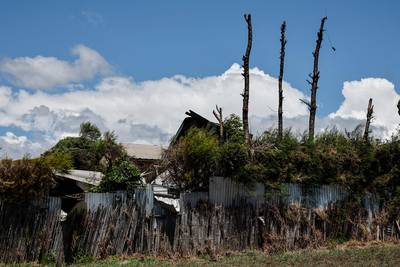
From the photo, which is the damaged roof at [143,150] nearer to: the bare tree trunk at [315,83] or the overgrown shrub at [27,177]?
the bare tree trunk at [315,83]

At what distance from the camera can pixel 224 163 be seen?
15023 millimetres

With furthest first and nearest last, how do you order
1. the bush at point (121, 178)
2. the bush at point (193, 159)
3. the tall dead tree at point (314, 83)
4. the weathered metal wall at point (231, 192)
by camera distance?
the tall dead tree at point (314, 83), the weathered metal wall at point (231, 192), the bush at point (193, 159), the bush at point (121, 178)

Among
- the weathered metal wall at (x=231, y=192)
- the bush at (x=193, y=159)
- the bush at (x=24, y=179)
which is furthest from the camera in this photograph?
the weathered metal wall at (x=231, y=192)

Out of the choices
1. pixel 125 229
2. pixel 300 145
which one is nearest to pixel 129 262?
pixel 125 229

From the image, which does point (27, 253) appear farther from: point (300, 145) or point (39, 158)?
point (300, 145)

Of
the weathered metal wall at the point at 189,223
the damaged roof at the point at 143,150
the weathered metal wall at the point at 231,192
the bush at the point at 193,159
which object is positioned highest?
the damaged roof at the point at 143,150

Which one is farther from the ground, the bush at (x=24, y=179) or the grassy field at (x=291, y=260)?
the bush at (x=24, y=179)

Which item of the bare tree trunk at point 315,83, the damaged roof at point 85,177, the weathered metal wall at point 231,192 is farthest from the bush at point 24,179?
the bare tree trunk at point 315,83

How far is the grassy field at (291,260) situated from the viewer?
12.8 m

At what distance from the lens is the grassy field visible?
41.9ft

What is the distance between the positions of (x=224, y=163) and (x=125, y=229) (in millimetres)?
3450

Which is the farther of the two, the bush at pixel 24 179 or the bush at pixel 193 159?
the bush at pixel 193 159

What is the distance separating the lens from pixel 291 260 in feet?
43.6

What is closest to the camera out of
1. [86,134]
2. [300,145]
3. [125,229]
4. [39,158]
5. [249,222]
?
[39,158]
